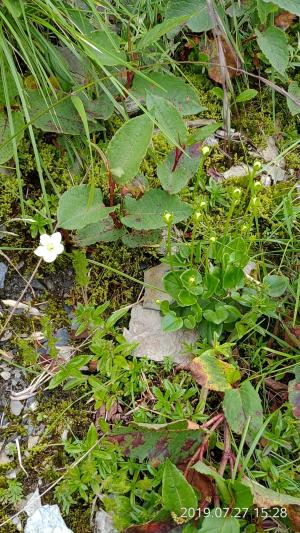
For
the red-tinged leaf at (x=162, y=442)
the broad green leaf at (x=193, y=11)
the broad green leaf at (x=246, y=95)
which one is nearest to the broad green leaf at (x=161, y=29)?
the broad green leaf at (x=193, y=11)

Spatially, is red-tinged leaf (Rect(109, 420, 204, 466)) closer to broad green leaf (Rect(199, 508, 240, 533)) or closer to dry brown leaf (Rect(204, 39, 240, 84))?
broad green leaf (Rect(199, 508, 240, 533))

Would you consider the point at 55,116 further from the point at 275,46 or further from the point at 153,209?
the point at 275,46

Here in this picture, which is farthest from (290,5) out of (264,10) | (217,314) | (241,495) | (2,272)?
(241,495)

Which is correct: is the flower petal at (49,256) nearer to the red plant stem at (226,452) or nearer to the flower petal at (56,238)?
the flower petal at (56,238)

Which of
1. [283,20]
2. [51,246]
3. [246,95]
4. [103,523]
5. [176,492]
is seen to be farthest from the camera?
[283,20]

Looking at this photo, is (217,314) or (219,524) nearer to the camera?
(219,524)

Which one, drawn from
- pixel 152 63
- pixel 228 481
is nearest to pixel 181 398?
pixel 228 481

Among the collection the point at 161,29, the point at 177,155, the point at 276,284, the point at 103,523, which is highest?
the point at 161,29
